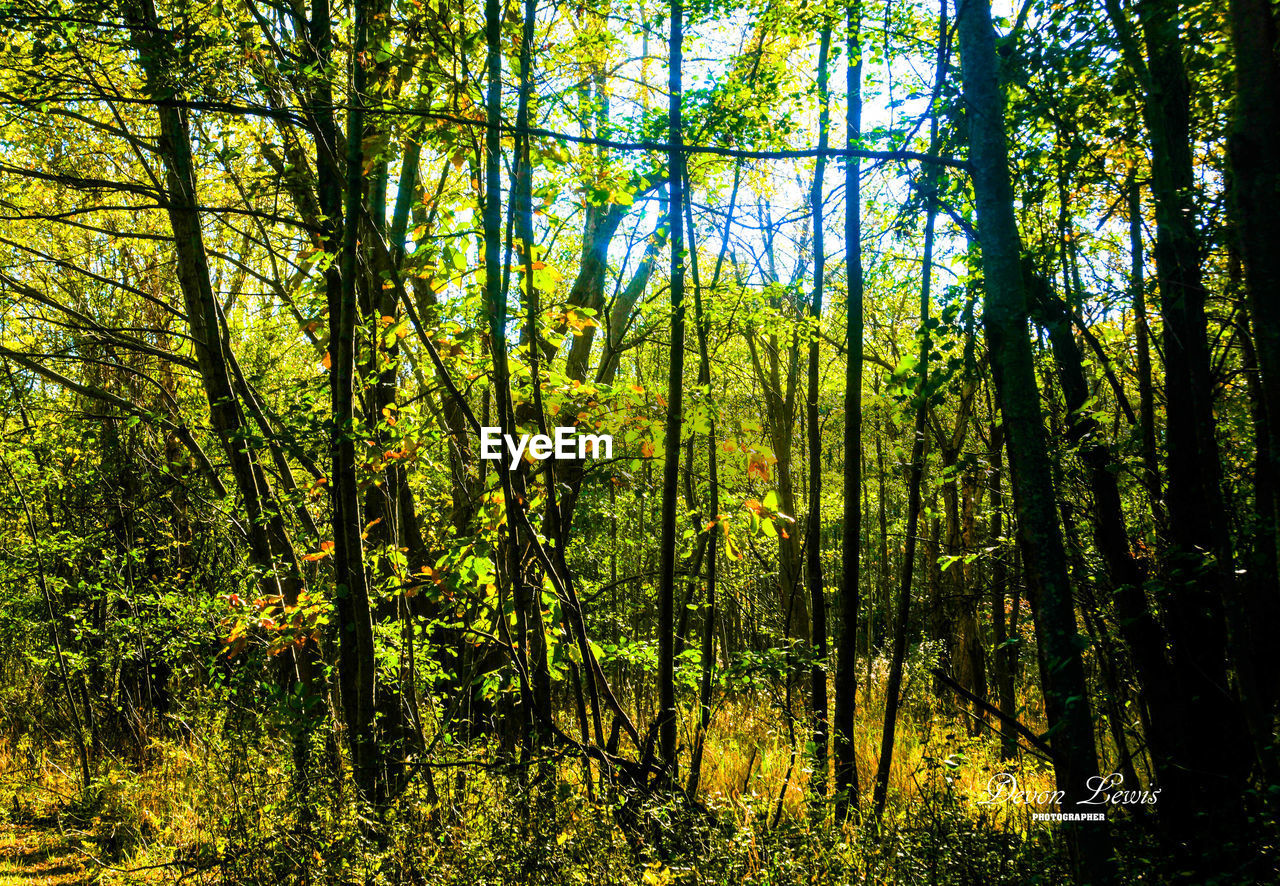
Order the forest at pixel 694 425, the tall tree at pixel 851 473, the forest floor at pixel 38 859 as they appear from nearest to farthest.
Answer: the forest at pixel 694 425
the tall tree at pixel 851 473
the forest floor at pixel 38 859

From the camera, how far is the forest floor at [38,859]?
16.4 ft

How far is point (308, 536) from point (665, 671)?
7.98 ft

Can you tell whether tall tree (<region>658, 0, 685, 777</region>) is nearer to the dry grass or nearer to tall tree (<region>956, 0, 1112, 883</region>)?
the dry grass

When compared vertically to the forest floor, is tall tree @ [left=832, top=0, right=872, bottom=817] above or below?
above

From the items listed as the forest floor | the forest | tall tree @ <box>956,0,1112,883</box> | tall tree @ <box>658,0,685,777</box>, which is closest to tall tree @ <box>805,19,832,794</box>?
the forest

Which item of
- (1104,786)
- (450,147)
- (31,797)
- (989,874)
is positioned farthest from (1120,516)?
(31,797)

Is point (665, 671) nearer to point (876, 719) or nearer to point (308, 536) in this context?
point (308, 536)

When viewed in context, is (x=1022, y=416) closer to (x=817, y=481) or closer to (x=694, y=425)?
(x=694, y=425)

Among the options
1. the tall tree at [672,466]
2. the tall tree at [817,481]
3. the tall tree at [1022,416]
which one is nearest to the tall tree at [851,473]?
the tall tree at [817,481]

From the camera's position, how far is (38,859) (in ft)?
17.8

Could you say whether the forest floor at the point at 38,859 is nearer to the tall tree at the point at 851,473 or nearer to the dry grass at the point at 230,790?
the dry grass at the point at 230,790

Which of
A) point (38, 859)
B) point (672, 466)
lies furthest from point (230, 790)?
point (672, 466)

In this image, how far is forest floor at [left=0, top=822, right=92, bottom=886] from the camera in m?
4.99

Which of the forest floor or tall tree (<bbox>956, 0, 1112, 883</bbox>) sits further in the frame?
the forest floor
